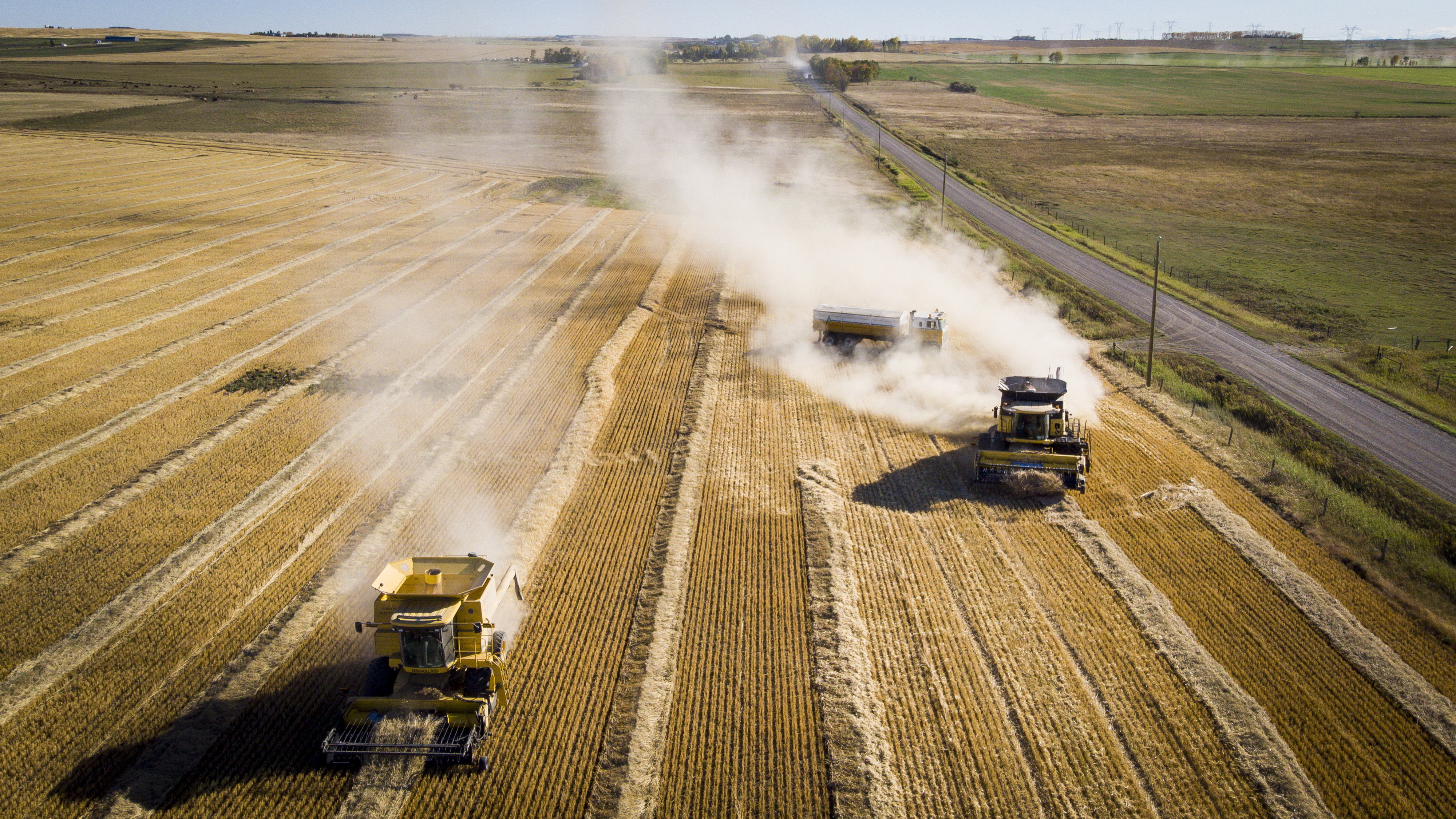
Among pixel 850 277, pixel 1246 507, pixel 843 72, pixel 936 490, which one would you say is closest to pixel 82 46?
pixel 843 72

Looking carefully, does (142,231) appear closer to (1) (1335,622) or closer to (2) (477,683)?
(2) (477,683)

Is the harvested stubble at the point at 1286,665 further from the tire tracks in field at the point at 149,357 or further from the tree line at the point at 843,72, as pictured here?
the tree line at the point at 843,72

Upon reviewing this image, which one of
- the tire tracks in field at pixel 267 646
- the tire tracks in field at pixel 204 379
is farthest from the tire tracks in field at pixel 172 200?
the tire tracks in field at pixel 267 646

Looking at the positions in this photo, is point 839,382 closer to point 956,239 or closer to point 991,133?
point 956,239

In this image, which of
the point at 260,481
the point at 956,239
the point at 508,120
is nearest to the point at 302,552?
the point at 260,481

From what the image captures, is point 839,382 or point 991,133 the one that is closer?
point 839,382

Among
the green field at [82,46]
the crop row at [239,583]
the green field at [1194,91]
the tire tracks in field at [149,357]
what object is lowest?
the crop row at [239,583]

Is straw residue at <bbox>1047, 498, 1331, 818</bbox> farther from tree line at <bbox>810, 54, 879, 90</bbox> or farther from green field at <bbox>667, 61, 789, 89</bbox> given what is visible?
tree line at <bbox>810, 54, 879, 90</bbox>
